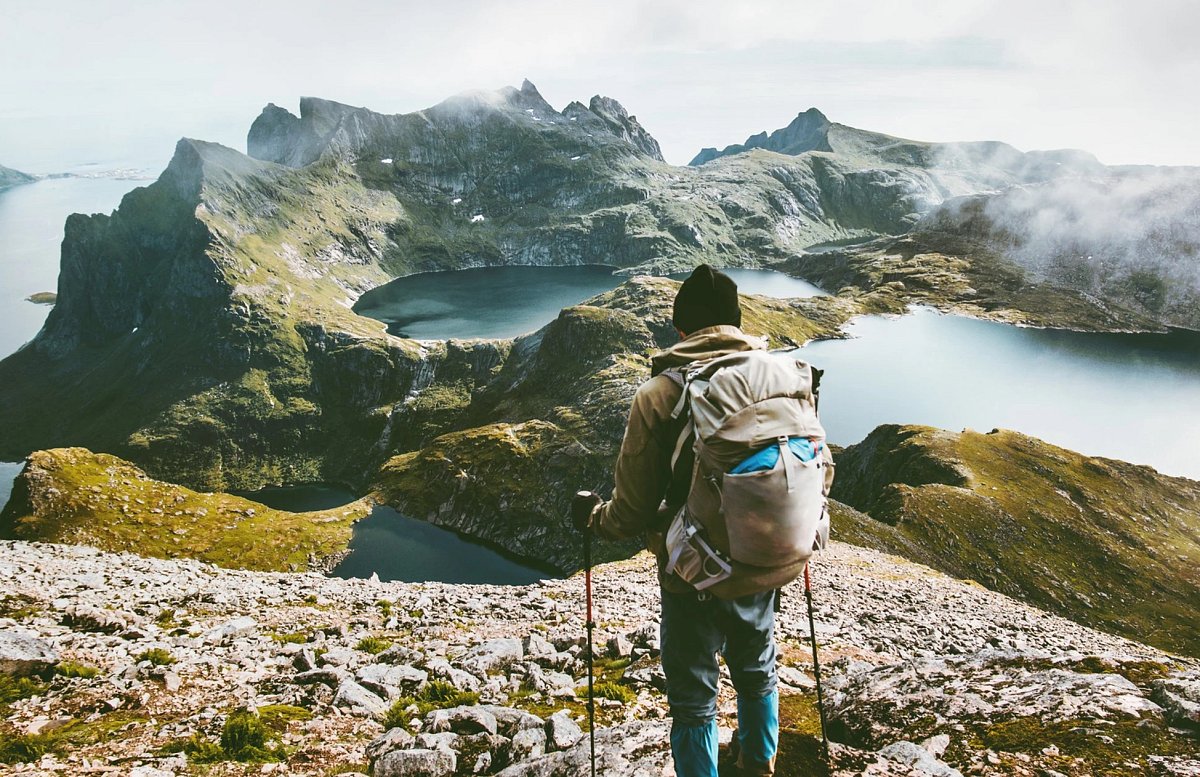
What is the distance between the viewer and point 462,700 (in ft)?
31.4

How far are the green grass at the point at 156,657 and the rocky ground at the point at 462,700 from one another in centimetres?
6

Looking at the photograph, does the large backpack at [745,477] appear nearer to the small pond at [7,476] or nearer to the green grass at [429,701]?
the green grass at [429,701]

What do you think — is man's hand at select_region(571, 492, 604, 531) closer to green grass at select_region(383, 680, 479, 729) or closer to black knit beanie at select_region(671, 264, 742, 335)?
black knit beanie at select_region(671, 264, 742, 335)

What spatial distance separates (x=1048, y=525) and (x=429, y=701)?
70516mm

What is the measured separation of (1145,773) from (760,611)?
177 inches

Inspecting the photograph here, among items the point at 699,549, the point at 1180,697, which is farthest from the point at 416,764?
the point at 1180,697

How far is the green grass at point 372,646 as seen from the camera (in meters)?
12.5

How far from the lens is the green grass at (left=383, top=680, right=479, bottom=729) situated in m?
8.68

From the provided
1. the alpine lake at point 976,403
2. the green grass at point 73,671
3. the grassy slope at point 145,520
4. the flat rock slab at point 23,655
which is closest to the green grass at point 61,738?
the green grass at point 73,671

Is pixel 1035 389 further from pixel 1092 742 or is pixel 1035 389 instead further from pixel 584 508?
pixel 584 508

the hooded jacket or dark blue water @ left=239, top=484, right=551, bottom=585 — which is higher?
the hooded jacket

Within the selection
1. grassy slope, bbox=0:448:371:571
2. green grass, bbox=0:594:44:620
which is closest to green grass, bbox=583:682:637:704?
green grass, bbox=0:594:44:620

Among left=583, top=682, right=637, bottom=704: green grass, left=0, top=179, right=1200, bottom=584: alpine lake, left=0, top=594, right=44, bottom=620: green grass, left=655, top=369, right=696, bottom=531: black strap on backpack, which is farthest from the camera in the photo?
left=0, top=179, right=1200, bottom=584: alpine lake

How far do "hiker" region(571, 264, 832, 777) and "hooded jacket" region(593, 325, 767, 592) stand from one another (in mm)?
10
